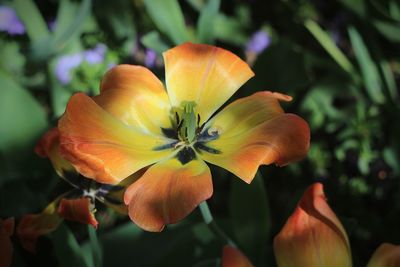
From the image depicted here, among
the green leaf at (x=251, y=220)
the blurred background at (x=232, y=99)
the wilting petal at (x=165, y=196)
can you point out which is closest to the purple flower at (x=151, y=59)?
the blurred background at (x=232, y=99)

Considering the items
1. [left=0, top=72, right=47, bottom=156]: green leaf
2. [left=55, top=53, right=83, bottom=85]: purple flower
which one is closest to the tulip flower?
[left=0, top=72, right=47, bottom=156]: green leaf

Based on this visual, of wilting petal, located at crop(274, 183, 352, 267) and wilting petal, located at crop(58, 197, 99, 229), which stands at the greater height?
wilting petal, located at crop(58, 197, 99, 229)

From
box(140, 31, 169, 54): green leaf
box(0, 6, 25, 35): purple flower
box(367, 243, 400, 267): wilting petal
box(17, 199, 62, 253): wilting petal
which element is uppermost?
box(0, 6, 25, 35): purple flower

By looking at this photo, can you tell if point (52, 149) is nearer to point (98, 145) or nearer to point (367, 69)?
point (98, 145)

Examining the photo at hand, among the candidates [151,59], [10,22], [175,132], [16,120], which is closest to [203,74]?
[175,132]

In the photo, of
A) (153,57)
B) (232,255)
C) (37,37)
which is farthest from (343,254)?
(37,37)

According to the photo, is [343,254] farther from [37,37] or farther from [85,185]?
[37,37]

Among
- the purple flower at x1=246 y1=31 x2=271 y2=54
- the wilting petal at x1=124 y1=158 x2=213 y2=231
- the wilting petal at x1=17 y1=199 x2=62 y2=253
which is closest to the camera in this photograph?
the wilting petal at x1=124 y1=158 x2=213 y2=231

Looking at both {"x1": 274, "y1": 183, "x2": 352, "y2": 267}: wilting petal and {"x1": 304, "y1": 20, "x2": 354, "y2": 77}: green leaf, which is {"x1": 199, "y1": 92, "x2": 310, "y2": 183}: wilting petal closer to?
{"x1": 274, "y1": 183, "x2": 352, "y2": 267}: wilting petal
